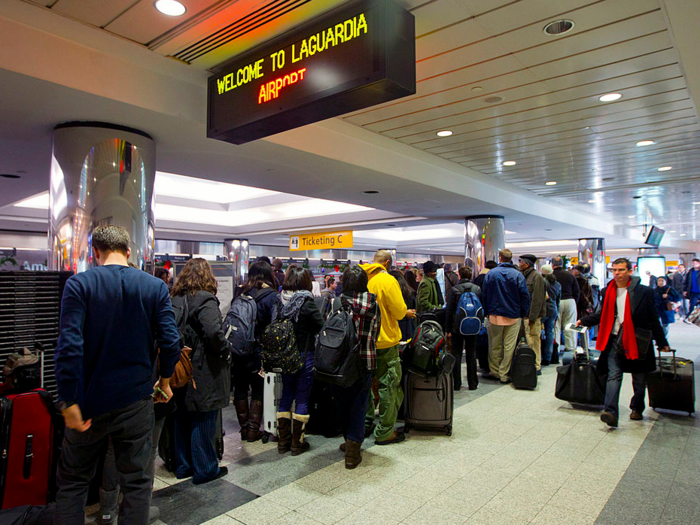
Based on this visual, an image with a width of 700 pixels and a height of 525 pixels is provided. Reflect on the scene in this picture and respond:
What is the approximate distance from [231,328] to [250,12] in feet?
8.01

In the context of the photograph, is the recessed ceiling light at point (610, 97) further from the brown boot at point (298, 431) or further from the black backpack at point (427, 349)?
the brown boot at point (298, 431)

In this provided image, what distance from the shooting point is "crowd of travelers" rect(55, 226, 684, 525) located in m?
2.25

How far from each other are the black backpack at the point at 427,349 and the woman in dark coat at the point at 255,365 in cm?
139

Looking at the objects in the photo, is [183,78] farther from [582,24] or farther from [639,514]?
[639,514]

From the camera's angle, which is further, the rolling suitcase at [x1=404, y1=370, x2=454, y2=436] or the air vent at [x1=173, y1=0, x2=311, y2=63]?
the rolling suitcase at [x1=404, y1=370, x2=454, y2=436]

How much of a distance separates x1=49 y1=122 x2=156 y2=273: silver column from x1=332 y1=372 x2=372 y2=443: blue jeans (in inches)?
80.2

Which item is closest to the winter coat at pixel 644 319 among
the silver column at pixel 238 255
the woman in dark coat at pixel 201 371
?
the woman in dark coat at pixel 201 371

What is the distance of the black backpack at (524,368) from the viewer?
596 cm

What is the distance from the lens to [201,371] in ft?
11.1

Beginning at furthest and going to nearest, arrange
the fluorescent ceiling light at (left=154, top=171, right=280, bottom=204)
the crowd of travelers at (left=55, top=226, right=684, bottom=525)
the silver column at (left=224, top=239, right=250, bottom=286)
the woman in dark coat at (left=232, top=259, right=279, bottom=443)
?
the silver column at (left=224, top=239, right=250, bottom=286)
the fluorescent ceiling light at (left=154, top=171, right=280, bottom=204)
the woman in dark coat at (left=232, top=259, right=279, bottom=443)
the crowd of travelers at (left=55, top=226, right=684, bottom=525)

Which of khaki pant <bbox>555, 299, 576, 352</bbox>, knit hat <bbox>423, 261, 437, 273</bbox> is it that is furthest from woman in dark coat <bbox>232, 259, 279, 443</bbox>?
khaki pant <bbox>555, 299, 576, 352</bbox>

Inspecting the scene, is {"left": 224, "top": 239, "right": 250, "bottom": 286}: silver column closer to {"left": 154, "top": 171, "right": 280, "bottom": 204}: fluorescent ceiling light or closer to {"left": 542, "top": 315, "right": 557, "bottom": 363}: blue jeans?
{"left": 154, "top": 171, "right": 280, "bottom": 204}: fluorescent ceiling light

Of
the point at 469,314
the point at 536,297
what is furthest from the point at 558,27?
the point at 536,297

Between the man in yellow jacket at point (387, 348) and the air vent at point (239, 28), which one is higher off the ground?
the air vent at point (239, 28)
